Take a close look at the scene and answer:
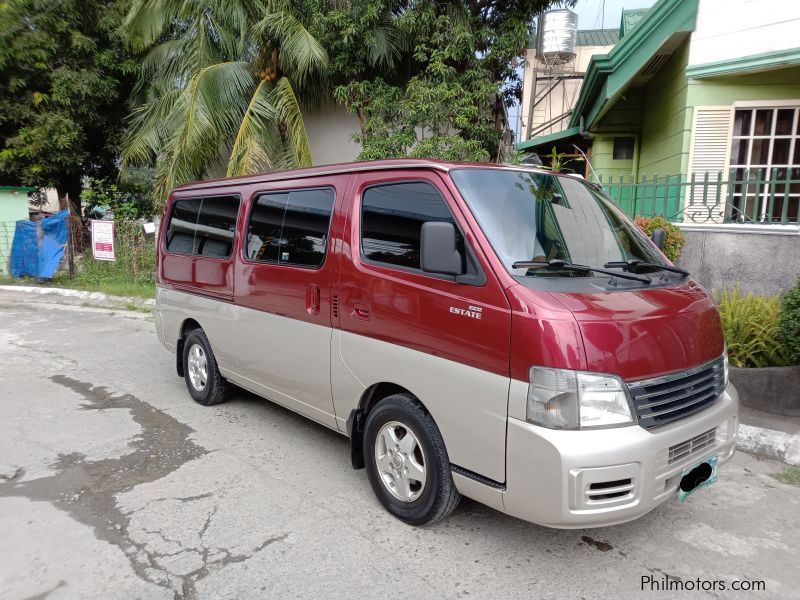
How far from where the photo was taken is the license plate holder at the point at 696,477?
9.30ft

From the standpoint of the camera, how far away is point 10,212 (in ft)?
51.6

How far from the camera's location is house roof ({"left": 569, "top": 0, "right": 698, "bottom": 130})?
808 centimetres

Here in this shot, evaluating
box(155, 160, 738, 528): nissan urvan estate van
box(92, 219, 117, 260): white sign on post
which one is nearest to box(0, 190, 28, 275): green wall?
box(92, 219, 117, 260): white sign on post

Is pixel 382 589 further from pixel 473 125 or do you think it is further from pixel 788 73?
pixel 473 125

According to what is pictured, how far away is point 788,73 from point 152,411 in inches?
367

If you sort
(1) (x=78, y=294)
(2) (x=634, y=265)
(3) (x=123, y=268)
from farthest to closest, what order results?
(3) (x=123, y=268)
(1) (x=78, y=294)
(2) (x=634, y=265)

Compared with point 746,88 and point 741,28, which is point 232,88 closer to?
point 741,28

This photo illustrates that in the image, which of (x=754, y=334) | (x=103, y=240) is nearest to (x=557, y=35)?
(x=754, y=334)

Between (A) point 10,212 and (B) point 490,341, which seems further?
(A) point 10,212

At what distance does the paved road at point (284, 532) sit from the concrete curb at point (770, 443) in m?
0.13

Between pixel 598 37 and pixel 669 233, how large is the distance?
42.6ft

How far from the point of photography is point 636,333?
8.71 ft

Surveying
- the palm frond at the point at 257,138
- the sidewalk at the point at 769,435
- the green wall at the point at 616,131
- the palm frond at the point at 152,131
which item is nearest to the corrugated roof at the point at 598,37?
the green wall at the point at 616,131

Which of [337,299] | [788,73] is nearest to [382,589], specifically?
[337,299]
